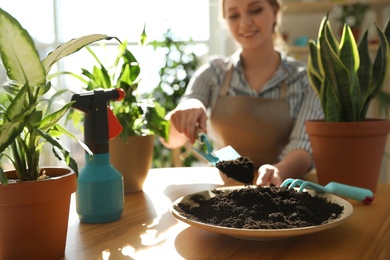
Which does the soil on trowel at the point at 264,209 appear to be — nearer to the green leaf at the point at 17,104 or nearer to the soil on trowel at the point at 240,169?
the soil on trowel at the point at 240,169

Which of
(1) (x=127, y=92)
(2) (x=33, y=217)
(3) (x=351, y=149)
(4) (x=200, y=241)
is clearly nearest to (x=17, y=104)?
(2) (x=33, y=217)

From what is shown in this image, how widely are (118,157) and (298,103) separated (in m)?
0.98

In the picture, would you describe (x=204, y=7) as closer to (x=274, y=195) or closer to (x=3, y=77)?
(x=3, y=77)

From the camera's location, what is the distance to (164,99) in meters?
2.74

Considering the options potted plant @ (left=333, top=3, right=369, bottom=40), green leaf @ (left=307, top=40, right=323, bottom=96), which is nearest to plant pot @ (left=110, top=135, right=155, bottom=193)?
green leaf @ (left=307, top=40, right=323, bottom=96)

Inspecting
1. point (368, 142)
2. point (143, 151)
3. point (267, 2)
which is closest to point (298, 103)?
point (267, 2)

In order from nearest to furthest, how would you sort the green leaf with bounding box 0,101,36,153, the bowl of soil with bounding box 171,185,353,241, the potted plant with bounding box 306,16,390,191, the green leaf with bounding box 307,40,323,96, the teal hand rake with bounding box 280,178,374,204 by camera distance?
the green leaf with bounding box 0,101,36,153
the bowl of soil with bounding box 171,185,353,241
the teal hand rake with bounding box 280,178,374,204
the potted plant with bounding box 306,16,390,191
the green leaf with bounding box 307,40,323,96

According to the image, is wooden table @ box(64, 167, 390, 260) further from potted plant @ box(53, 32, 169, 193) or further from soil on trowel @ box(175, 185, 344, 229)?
potted plant @ box(53, 32, 169, 193)

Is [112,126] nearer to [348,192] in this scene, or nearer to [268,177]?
[268,177]

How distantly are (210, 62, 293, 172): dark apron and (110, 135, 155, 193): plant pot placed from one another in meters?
0.76

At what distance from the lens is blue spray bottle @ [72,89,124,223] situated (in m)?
0.87

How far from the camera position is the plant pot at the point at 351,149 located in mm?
1062

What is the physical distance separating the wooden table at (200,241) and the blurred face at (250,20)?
1.02 meters

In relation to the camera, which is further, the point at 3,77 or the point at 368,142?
the point at 3,77
